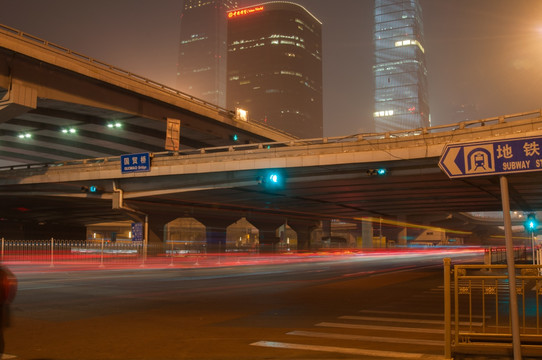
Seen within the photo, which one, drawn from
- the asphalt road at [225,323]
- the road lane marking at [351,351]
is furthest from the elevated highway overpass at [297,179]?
the road lane marking at [351,351]

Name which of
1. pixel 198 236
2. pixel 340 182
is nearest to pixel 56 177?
pixel 340 182

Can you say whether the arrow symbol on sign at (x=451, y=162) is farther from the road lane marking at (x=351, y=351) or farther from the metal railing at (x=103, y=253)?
the metal railing at (x=103, y=253)

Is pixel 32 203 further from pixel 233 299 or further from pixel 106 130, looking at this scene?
pixel 233 299

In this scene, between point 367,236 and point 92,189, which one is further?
point 367,236

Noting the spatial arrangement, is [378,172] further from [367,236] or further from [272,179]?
[367,236]

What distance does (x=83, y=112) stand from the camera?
41.6 meters

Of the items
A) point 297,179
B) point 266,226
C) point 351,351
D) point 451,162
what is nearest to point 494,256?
point 297,179

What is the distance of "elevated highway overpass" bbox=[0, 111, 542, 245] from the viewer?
26.3m

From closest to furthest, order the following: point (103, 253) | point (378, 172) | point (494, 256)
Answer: point (378, 172) → point (103, 253) → point (494, 256)

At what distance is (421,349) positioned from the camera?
25.1ft

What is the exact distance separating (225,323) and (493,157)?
693 centimetres

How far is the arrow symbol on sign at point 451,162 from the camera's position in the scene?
19.2ft

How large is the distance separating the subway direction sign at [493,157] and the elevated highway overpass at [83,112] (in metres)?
32.9

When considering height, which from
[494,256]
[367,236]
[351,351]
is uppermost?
[367,236]
